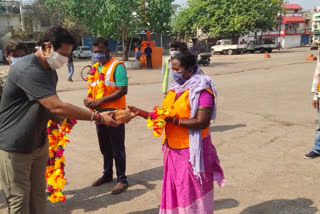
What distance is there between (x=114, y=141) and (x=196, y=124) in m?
→ 1.63

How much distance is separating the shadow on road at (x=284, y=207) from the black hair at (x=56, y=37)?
262 centimetres

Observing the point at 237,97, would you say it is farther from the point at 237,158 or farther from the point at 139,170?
the point at 139,170

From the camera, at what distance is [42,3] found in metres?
36.4

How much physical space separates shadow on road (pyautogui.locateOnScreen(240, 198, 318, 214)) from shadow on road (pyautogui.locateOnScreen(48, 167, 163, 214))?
1.36 meters

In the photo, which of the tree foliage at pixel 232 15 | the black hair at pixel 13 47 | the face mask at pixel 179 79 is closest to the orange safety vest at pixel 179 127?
the face mask at pixel 179 79

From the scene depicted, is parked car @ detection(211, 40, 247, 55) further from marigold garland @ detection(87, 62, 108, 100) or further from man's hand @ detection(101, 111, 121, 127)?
man's hand @ detection(101, 111, 121, 127)

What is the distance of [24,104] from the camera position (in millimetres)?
2363

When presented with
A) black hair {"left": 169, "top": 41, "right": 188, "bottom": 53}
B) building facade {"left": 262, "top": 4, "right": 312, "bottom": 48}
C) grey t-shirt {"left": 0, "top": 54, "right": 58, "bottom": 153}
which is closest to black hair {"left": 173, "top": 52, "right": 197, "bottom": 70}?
grey t-shirt {"left": 0, "top": 54, "right": 58, "bottom": 153}

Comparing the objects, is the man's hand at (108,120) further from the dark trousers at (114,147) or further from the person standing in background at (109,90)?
the dark trousers at (114,147)

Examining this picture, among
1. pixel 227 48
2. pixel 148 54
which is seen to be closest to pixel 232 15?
pixel 227 48

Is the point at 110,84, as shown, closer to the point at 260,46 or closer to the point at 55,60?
the point at 55,60

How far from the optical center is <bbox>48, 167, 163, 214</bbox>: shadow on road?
3.66 m

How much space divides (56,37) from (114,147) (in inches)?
74.0

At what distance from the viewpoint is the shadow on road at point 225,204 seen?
359 cm
